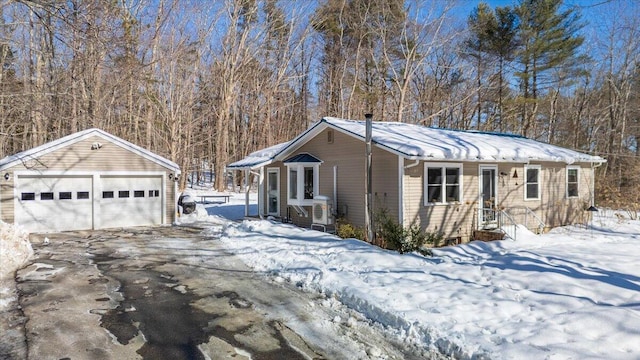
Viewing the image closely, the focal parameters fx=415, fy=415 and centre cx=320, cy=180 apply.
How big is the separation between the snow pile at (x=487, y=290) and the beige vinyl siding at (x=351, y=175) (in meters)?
1.93

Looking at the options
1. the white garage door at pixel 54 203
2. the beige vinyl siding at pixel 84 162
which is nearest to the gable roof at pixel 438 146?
the beige vinyl siding at pixel 84 162

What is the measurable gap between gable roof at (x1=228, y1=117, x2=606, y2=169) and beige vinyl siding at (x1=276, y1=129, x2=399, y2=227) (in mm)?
389

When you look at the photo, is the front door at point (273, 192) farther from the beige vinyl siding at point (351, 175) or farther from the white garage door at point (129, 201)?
the white garage door at point (129, 201)

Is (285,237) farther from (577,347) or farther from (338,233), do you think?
(577,347)

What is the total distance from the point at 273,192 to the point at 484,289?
11281 mm

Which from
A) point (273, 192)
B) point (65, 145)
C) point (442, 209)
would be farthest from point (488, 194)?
point (65, 145)

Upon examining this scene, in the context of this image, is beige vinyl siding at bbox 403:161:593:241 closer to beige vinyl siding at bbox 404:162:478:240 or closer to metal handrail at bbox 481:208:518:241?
beige vinyl siding at bbox 404:162:478:240

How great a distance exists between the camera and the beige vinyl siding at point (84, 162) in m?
12.8

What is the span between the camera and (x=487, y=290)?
630 cm

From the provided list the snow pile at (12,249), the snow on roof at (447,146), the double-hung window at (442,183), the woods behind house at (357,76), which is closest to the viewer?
the snow pile at (12,249)

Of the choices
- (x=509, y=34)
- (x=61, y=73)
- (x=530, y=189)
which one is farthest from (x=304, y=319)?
(x=509, y=34)

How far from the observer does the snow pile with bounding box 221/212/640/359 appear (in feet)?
14.8

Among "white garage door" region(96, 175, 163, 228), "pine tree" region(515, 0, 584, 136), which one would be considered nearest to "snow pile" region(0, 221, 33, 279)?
"white garage door" region(96, 175, 163, 228)

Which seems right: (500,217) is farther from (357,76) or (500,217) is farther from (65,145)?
(357,76)
